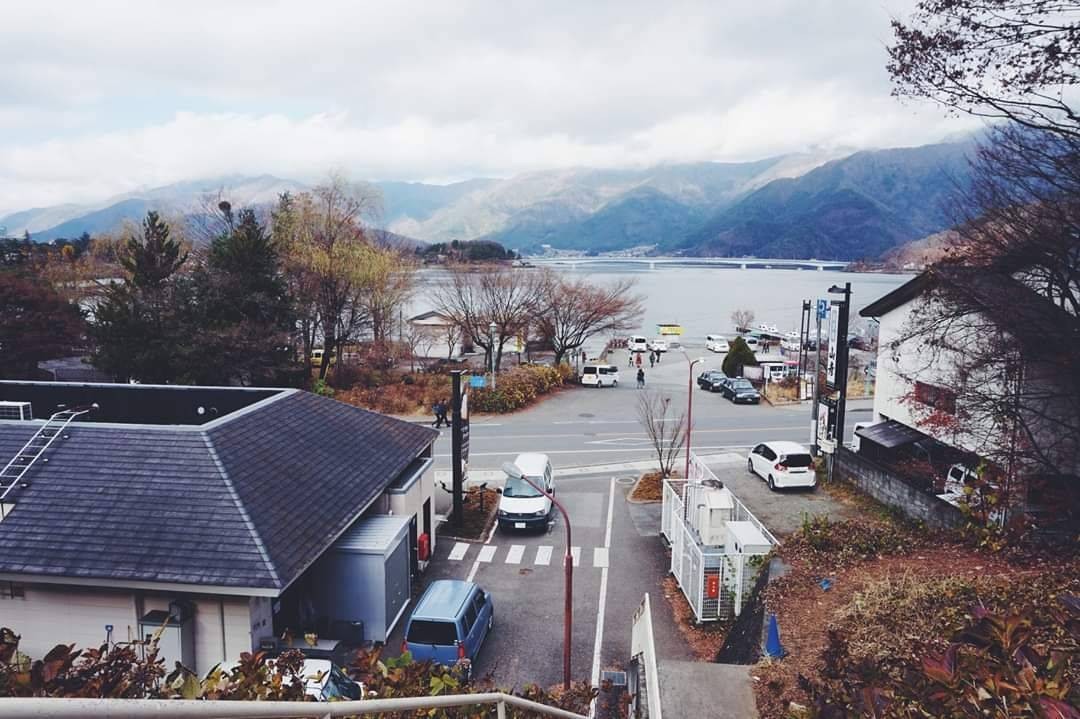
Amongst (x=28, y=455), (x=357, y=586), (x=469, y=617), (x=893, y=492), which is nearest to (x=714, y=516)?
(x=469, y=617)

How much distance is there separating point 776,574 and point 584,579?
5415 mm

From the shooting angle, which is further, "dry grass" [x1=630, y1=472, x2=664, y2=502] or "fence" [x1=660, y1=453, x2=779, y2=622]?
"dry grass" [x1=630, y1=472, x2=664, y2=502]

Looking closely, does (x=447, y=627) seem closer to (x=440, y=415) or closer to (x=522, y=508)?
(x=522, y=508)

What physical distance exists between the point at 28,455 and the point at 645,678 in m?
11.8

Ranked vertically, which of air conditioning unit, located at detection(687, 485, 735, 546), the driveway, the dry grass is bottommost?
the dry grass

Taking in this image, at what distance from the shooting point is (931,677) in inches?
160

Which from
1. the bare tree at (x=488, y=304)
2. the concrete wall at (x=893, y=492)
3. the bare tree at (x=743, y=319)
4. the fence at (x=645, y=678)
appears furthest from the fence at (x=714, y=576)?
the bare tree at (x=743, y=319)

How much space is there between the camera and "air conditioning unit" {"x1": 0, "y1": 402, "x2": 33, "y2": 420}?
52.8ft

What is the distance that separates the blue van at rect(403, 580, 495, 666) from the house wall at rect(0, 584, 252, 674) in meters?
2.78

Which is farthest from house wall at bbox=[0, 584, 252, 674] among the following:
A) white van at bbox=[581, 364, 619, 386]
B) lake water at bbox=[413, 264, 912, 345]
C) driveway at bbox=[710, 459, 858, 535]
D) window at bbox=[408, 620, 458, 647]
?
lake water at bbox=[413, 264, 912, 345]

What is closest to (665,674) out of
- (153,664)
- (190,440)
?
(153,664)

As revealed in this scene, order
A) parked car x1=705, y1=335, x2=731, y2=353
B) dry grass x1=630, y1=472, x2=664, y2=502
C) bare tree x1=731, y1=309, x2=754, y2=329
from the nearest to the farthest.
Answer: dry grass x1=630, y1=472, x2=664, y2=502, parked car x1=705, y1=335, x2=731, y2=353, bare tree x1=731, y1=309, x2=754, y2=329

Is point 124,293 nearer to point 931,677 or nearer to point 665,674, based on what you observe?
point 665,674

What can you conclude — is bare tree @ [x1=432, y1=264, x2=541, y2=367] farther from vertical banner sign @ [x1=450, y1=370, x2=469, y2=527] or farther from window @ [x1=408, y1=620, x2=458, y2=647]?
window @ [x1=408, y1=620, x2=458, y2=647]
